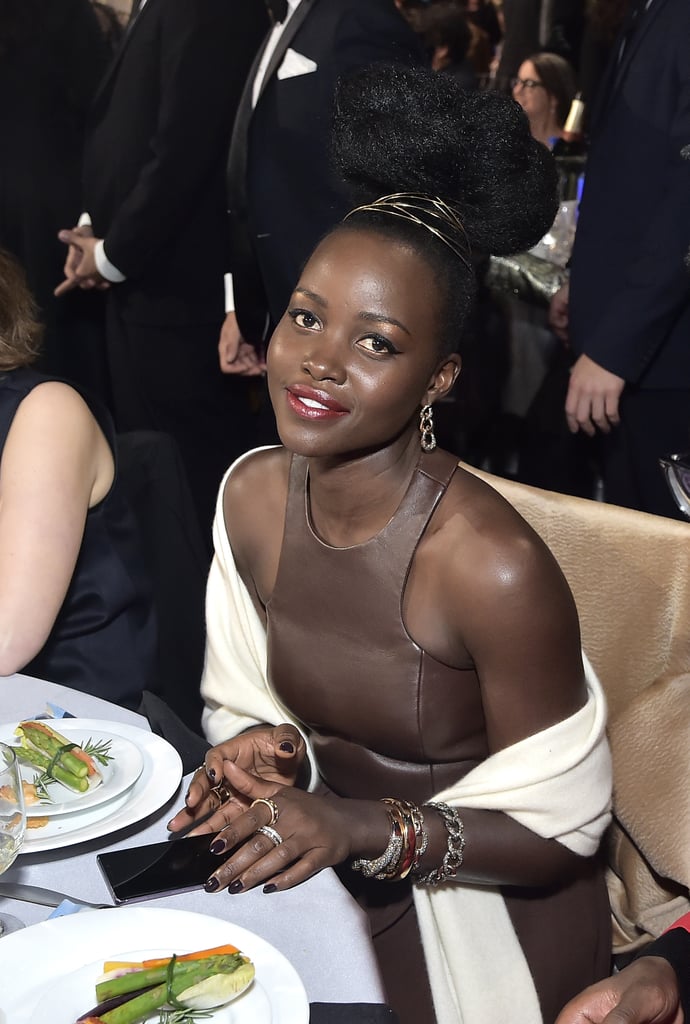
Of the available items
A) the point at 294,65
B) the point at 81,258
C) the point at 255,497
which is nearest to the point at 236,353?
the point at 81,258

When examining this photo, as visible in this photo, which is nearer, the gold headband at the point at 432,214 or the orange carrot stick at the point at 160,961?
the orange carrot stick at the point at 160,961

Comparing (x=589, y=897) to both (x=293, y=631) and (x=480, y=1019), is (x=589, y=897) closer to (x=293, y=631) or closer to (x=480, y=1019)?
(x=480, y=1019)

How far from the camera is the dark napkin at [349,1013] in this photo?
2.98 ft

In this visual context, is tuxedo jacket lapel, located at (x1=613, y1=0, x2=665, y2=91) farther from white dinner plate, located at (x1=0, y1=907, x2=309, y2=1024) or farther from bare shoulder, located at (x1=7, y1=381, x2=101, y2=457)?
white dinner plate, located at (x1=0, y1=907, x2=309, y2=1024)

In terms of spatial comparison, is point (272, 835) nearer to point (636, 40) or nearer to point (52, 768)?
point (52, 768)

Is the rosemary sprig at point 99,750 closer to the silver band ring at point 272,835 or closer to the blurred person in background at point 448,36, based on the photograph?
the silver band ring at point 272,835

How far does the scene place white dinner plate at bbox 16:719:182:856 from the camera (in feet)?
3.75

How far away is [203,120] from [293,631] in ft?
7.67

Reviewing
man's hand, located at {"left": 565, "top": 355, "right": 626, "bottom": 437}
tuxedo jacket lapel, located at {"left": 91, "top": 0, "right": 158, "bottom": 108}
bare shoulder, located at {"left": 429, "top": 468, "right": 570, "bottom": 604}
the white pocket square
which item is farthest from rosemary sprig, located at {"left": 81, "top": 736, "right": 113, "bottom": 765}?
tuxedo jacket lapel, located at {"left": 91, "top": 0, "right": 158, "bottom": 108}

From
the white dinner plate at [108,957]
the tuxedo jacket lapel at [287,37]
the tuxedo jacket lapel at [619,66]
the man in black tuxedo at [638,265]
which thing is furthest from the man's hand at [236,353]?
the white dinner plate at [108,957]

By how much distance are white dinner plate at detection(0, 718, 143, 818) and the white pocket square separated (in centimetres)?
201

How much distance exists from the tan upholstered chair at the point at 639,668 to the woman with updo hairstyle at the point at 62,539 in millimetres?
696

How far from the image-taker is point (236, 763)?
4.55 feet

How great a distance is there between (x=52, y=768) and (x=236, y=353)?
2443 mm
